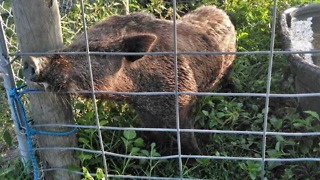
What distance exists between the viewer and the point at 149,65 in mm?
3305

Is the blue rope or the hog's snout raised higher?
the hog's snout

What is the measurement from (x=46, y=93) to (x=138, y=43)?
0.63 metres

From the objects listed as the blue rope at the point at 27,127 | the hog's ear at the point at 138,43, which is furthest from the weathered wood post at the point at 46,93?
the hog's ear at the point at 138,43

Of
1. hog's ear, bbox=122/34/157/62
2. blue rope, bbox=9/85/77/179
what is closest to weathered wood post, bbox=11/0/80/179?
blue rope, bbox=9/85/77/179

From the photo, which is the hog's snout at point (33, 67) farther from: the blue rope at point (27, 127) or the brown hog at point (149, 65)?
the blue rope at point (27, 127)

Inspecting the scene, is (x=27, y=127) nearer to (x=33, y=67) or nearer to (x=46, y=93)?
(x=46, y=93)

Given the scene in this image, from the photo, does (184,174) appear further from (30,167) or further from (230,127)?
(30,167)

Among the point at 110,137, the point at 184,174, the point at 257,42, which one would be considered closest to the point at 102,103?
the point at 110,137

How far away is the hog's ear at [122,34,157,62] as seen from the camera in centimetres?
281

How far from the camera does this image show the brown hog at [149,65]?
2.79 metres

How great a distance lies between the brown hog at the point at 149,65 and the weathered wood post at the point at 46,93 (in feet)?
0.32

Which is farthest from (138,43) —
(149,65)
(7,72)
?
(7,72)

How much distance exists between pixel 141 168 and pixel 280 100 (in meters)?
1.45

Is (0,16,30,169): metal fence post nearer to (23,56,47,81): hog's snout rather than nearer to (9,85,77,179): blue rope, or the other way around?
(9,85,77,179): blue rope
